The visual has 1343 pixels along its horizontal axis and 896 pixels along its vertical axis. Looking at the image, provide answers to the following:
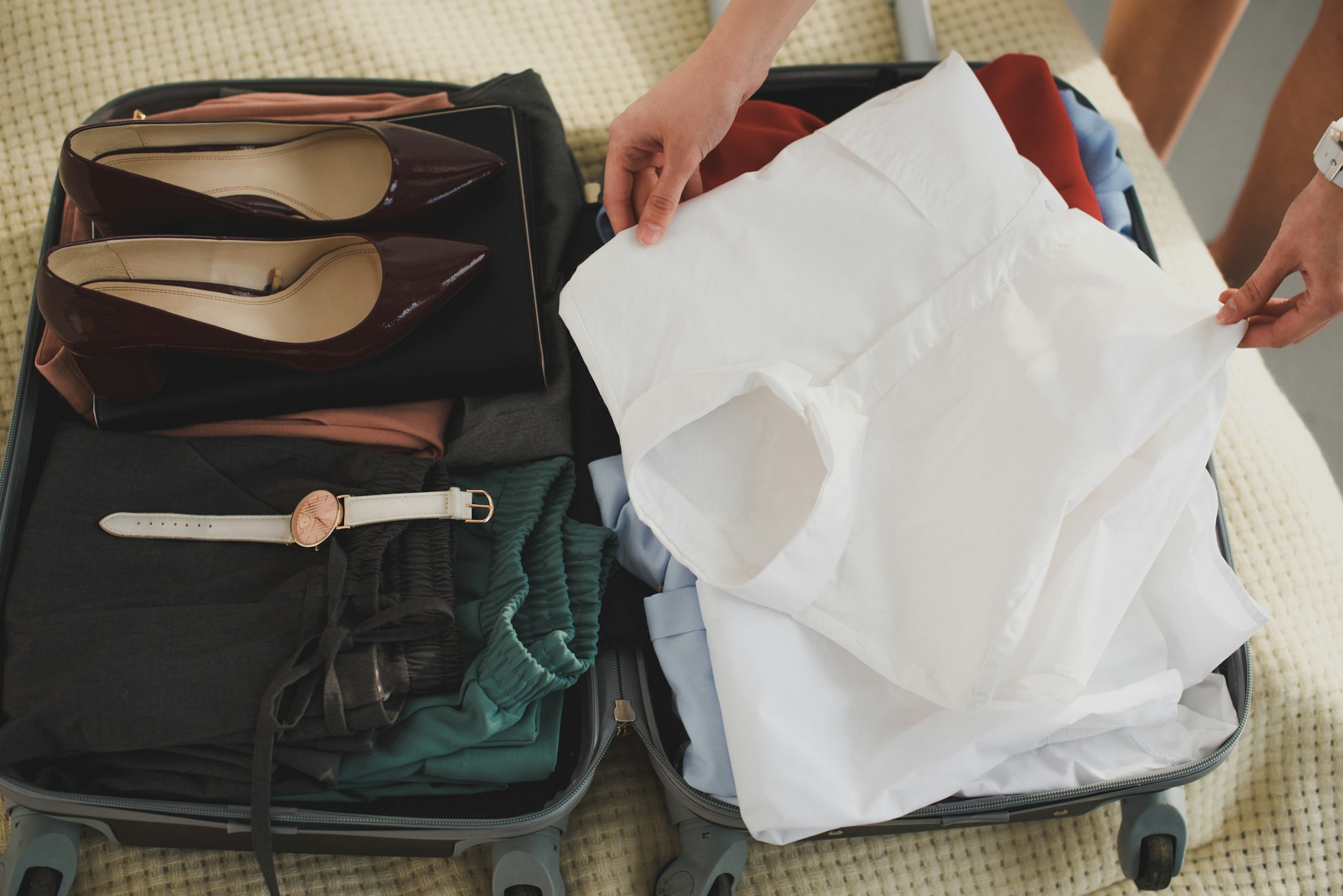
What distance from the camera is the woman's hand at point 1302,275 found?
0.54 meters

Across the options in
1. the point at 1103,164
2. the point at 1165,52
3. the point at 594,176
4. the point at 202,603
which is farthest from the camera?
the point at 1165,52

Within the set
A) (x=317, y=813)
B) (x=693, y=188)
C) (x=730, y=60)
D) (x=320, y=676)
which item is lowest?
(x=317, y=813)

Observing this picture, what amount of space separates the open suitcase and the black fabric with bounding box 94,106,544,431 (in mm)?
91

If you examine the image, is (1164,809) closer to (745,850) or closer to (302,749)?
(745,850)

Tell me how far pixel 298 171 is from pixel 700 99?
1.29 ft

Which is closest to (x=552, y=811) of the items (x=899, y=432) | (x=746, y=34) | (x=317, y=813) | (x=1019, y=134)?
(x=317, y=813)

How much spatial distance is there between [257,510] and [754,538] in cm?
38

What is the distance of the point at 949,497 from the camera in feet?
2.06

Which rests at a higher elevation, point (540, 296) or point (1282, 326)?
point (1282, 326)

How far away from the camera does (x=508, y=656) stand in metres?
0.60

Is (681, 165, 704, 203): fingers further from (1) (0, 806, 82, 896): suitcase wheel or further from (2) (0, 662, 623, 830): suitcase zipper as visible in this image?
(1) (0, 806, 82, 896): suitcase wheel

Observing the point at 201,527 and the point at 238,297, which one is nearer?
the point at 201,527

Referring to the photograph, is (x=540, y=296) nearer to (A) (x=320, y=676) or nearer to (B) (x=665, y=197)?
(B) (x=665, y=197)

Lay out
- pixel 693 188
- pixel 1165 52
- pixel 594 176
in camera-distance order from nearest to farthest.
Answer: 1. pixel 693 188
2. pixel 594 176
3. pixel 1165 52
